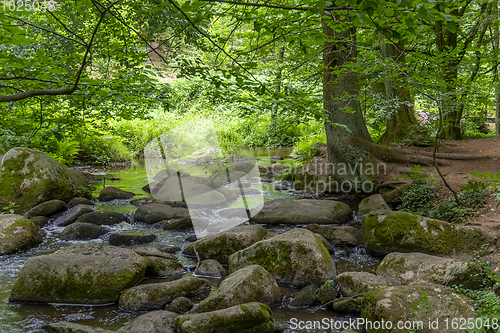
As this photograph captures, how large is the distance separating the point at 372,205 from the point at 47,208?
287 inches

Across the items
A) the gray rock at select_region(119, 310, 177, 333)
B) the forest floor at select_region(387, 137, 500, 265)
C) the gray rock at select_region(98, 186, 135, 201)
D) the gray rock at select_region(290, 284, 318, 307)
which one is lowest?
the gray rock at select_region(290, 284, 318, 307)

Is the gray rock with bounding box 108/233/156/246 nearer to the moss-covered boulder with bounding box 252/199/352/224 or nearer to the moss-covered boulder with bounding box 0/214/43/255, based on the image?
the moss-covered boulder with bounding box 0/214/43/255

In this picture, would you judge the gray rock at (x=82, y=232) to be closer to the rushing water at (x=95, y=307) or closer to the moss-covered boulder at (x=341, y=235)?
the rushing water at (x=95, y=307)

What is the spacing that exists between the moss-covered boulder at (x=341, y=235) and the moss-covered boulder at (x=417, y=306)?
2201mm

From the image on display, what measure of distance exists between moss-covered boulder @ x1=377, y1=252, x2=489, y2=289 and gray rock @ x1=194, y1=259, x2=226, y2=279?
2169 mm

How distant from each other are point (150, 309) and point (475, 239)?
4.41 metres

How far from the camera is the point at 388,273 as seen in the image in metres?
4.03

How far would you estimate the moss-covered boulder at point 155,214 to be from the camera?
6.93m

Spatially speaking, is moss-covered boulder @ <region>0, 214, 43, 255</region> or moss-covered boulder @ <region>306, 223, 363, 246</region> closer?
moss-covered boulder @ <region>0, 214, 43, 255</region>

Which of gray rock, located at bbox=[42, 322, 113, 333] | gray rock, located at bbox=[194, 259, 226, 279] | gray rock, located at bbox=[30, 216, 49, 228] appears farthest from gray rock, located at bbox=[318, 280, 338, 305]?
gray rock, located at bbox=[30, 216, 49, 228]

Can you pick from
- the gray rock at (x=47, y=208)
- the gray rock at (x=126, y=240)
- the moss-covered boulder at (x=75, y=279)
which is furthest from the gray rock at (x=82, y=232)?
the moss-covered boulder at (x=75, y=279)

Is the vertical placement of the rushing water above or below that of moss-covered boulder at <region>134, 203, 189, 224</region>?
below

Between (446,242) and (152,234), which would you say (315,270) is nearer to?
(446,242)

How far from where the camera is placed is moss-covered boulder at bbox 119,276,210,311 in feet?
11.9
